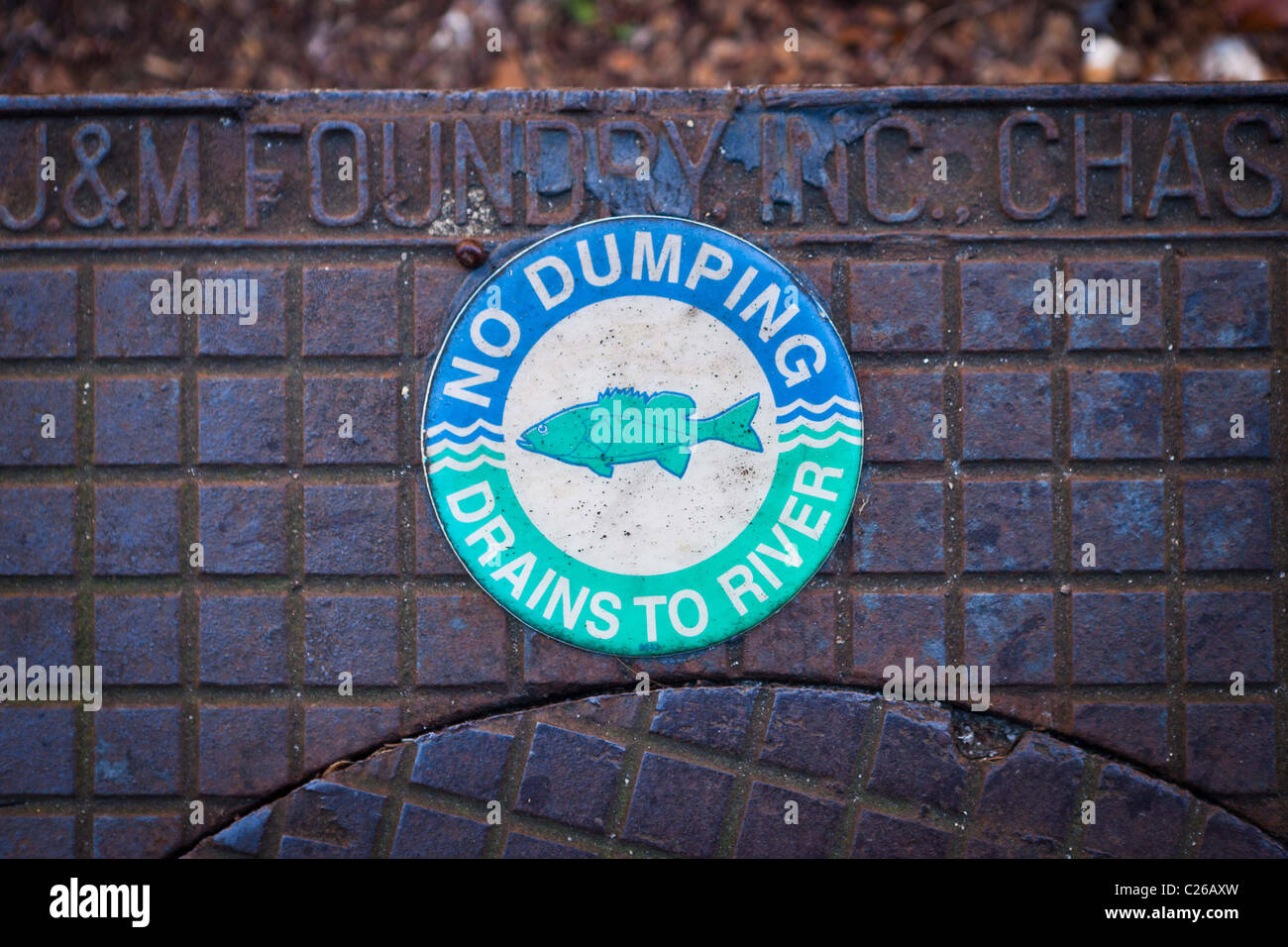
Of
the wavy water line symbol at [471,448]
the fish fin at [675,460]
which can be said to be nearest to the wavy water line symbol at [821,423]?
the fish fin at [675,460]

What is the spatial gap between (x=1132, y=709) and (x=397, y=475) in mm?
2259

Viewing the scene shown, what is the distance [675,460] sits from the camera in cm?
227

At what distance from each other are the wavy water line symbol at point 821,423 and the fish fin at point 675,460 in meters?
0.28

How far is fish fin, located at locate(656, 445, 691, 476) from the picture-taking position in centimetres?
227

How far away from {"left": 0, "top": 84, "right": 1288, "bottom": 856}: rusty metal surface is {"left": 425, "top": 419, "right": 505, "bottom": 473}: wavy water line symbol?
108mm

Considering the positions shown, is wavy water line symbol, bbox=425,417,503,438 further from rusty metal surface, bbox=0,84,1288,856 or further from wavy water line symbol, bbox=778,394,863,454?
wavy water line symbol, bbox=778,394,863,454

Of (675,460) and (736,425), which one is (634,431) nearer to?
(675,460)

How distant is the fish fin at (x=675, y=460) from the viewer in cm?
227

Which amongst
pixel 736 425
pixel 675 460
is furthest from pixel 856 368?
pixel 675 460

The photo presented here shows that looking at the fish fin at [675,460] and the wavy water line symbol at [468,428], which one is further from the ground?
the wavy water line symbol at [468,428]

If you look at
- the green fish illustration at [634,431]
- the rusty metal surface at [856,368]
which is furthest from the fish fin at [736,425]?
the rusty metal surface at [856,368]

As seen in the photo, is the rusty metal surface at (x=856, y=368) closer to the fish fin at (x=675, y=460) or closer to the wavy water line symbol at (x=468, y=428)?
the wavy water line symbol at (x=468, y=428)

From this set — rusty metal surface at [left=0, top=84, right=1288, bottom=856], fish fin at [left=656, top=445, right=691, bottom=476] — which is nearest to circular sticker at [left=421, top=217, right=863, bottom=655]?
fish fin at [left=656, top=445, right=691, bottom=476]

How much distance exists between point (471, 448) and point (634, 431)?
0.48 m
